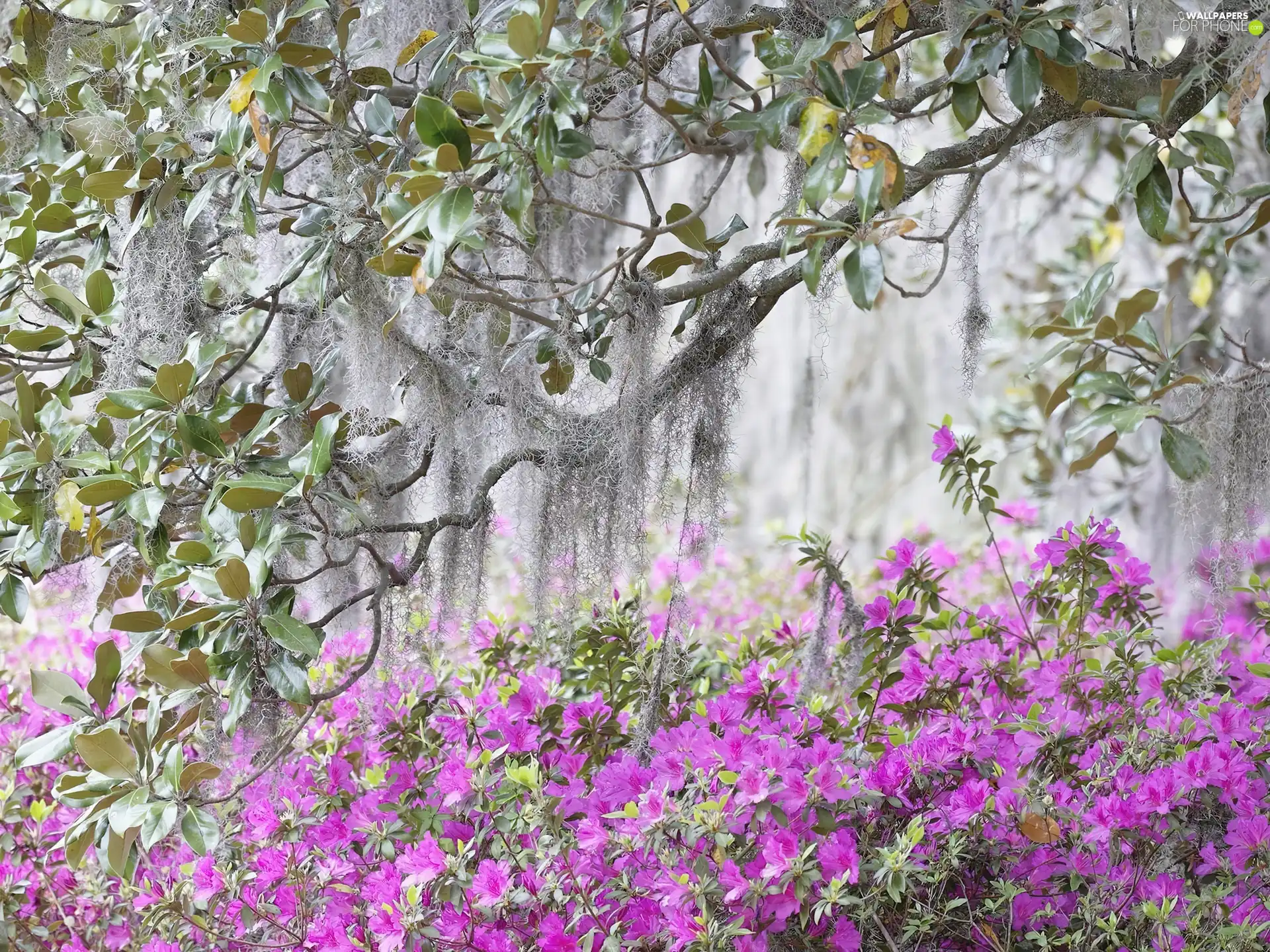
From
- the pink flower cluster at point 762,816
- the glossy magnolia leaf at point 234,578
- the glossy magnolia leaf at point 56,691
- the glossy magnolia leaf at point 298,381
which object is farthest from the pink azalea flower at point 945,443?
the glossy magnolia leaf at point 56,691

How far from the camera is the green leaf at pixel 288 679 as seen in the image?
1297 millimetres

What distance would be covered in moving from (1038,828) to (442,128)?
110cm

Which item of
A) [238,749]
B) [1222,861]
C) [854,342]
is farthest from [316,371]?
[854,342]

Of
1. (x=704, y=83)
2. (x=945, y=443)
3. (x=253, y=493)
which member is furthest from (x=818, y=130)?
(x=945, y=443)

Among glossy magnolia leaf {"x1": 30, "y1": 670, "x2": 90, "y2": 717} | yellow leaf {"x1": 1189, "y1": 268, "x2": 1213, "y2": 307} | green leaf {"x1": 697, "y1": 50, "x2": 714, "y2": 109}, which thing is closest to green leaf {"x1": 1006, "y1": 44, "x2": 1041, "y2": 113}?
green leaf {"x1": 697, "y1": 50, "x2": 714, "y2": 109}

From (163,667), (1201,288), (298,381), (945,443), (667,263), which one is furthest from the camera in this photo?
(1201,288)

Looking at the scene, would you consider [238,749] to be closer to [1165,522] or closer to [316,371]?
[316,371]

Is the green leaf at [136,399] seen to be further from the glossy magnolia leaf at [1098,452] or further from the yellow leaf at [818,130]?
the glossy magnolia leaf at [1098,452]

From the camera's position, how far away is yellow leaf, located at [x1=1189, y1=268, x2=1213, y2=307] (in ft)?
13.2

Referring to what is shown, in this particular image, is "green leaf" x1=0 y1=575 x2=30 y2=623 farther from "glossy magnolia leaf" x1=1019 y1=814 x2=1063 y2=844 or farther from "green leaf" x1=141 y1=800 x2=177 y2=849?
"glossy magnolia leaf" x1=1019 y1=814 x2=1063 y2=844

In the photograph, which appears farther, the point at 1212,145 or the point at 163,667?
the point at 1212,145

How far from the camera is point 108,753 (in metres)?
1.29

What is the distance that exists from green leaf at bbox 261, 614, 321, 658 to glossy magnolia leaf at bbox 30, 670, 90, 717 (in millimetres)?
302

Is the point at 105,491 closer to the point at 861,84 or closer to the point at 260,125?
the point at 260,125
